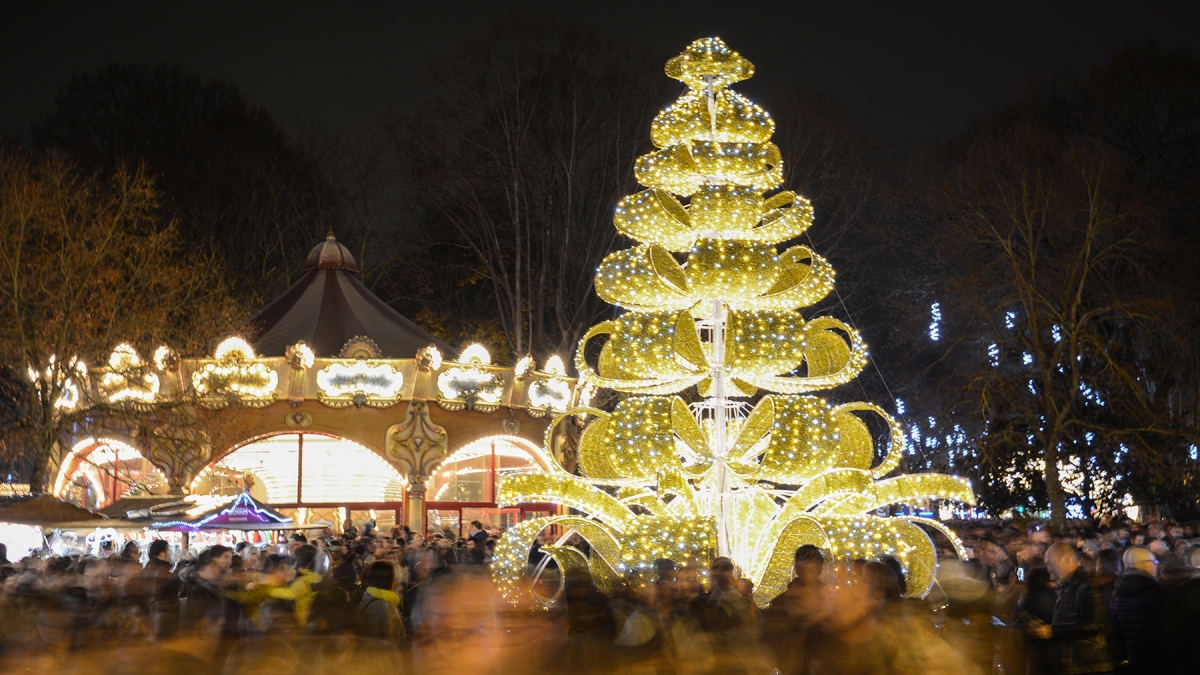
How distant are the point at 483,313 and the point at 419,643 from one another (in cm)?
3339

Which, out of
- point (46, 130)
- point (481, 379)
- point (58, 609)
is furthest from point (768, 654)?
point (46, 130)

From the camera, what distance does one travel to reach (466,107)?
2931 cm

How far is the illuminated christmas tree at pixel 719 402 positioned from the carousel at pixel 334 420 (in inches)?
420

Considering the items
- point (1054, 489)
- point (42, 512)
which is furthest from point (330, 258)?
point (1054, 489)

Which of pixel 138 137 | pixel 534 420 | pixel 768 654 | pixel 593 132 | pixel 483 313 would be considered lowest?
pixel 768 654

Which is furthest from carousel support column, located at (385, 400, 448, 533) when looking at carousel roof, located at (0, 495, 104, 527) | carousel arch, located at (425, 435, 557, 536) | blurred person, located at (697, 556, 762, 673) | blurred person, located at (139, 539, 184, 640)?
blurred person, located at (697, 556, 762, 673)

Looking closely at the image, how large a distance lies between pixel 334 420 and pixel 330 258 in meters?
4.76

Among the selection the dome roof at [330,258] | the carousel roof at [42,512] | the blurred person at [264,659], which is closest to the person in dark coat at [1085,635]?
the blurred person at [264,659]

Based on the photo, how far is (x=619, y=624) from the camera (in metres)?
6.12

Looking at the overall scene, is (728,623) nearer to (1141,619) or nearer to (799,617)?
(799,617)

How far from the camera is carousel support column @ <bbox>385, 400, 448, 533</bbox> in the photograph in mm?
25812

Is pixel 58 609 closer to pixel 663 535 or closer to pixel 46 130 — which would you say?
pixel 663 535

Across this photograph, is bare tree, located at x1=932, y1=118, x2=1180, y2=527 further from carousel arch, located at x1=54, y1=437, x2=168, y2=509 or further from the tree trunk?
carousel arch, located at x1=54, y1=437, x2=168, y2=509

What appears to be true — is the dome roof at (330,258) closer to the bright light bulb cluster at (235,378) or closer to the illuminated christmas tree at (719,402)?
the bright light bulb cluster at (235,378)
